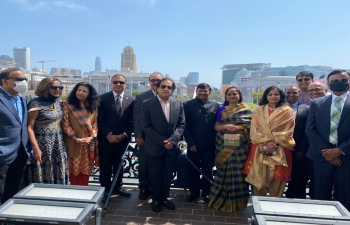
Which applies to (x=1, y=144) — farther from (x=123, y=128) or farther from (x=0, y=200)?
(x=123, y=128)

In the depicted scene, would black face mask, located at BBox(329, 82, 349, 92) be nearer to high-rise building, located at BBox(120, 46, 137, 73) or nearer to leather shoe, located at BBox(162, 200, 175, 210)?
leather shoe, located at BBox(162, 200, 175, 210)

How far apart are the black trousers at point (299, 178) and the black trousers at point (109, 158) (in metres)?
2.54

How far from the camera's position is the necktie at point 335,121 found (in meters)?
2.99

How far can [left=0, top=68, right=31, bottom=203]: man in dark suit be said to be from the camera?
2746 millimetres

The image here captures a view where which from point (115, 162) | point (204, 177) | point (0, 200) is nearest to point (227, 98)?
point (204, 177)

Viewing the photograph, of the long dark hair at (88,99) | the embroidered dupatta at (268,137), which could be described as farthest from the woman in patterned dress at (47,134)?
the embroidered dupatta at (268,137)

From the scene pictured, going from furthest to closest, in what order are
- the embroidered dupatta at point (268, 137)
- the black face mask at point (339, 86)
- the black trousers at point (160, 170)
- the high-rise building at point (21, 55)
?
1. the high-rise building at point (21, 55)
2. the black trousers at point (160, 170)
3. the embroidered dupatta at point (268, 137)
4. the black face mask at point (339, 86)

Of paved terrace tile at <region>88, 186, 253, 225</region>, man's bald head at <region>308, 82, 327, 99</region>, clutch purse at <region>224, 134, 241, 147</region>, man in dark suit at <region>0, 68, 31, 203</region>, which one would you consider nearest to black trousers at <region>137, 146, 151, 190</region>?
paved terrace tile at <region>88, 186, 253, 225</region>

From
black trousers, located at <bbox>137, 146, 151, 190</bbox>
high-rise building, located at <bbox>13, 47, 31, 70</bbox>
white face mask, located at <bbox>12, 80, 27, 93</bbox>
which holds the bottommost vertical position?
black trousers, located at <bbox>137, 146, 151, 190</bbox>

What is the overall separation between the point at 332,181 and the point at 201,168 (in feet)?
5.81

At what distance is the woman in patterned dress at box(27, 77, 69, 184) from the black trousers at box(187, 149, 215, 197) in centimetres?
182

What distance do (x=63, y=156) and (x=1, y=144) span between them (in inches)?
30.0

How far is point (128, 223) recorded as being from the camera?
3293 mm

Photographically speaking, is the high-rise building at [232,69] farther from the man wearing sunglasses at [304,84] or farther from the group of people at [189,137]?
the group of people at [189,137]
